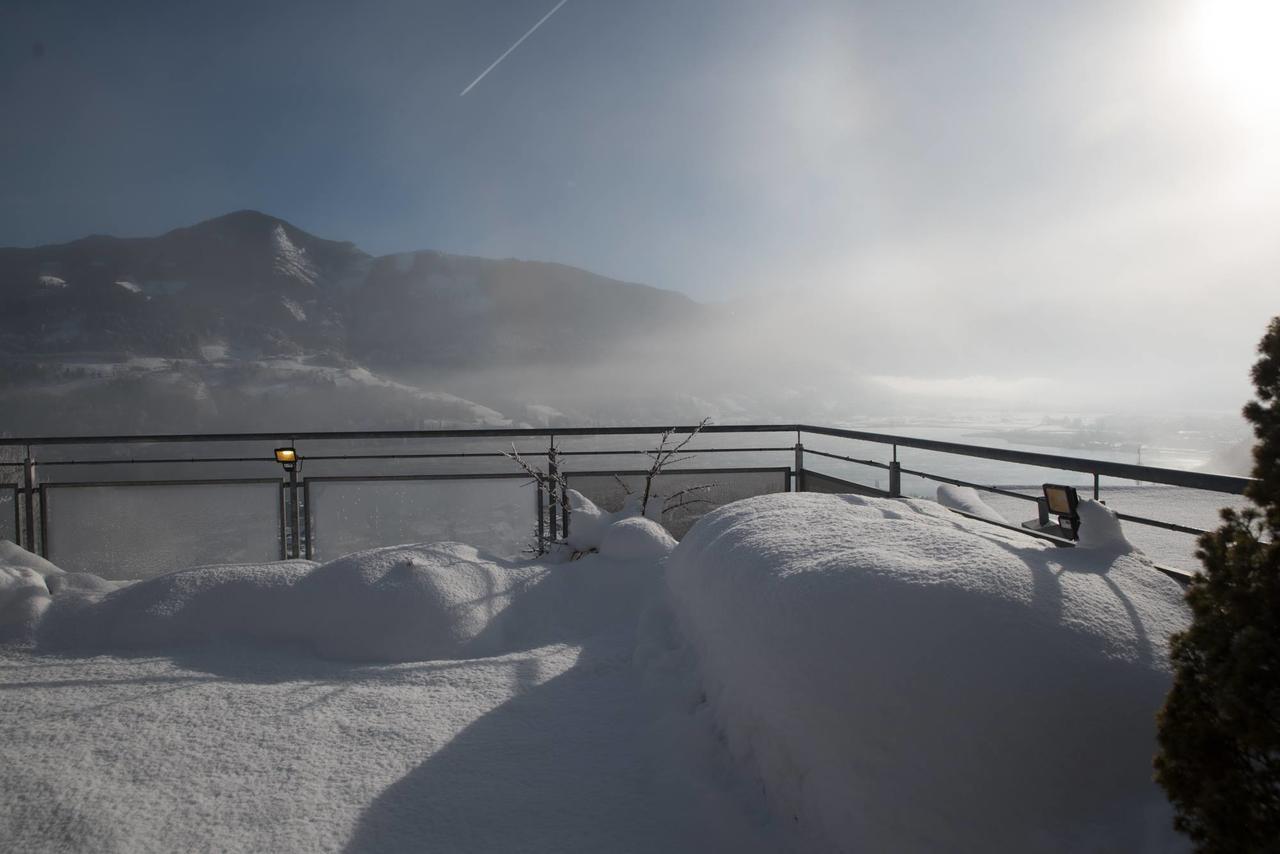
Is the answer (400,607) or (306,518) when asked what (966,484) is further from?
(306,518)

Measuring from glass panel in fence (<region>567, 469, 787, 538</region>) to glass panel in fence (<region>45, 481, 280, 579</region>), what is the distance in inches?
84.3

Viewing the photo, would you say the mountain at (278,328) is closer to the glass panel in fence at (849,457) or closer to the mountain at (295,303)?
the mountain at (295,303)

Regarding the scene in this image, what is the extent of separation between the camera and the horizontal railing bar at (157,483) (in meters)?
3.78

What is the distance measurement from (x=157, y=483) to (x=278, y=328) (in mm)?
72273

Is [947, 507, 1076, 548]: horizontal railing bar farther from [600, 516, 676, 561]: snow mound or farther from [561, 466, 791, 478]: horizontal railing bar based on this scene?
[561, 466, 791, 478]: horizontal railing bar

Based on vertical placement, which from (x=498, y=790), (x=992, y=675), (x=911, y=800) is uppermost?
(x=992, y=675)

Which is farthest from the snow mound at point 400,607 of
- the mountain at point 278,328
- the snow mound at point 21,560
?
the mountain at point 278,328

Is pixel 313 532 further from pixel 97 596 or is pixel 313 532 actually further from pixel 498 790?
pixel 498 790

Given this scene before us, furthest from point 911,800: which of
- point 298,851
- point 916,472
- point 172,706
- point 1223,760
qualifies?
point 916,472

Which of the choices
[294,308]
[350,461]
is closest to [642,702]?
[350,461]

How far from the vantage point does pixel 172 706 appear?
1.83m

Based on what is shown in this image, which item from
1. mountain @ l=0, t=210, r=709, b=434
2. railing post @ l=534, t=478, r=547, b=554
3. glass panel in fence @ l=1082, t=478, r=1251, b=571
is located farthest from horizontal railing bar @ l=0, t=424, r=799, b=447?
mountain @ l=0, t=210, r=709, b=434

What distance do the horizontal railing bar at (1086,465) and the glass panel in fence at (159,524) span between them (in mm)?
4106

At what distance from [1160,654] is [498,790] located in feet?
4.80
